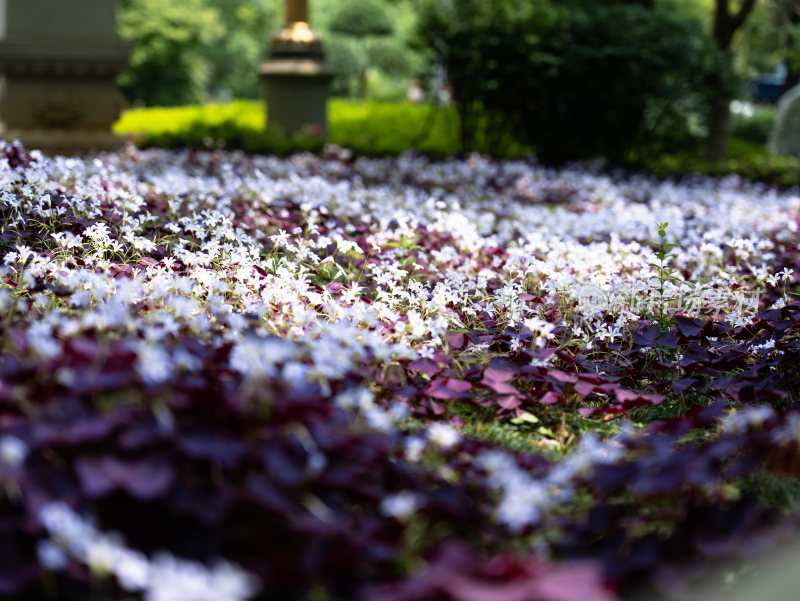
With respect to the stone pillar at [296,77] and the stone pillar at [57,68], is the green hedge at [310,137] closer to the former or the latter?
the stone pillar at [296,77]

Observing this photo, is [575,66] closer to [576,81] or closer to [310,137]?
[576,81]

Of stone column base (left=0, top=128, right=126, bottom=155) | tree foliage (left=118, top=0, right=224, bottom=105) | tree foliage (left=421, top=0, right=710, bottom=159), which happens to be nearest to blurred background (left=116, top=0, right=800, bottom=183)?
tree foliage (left=421, top=0, right=710, bottom=159)

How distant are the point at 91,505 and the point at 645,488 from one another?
3.63 feet

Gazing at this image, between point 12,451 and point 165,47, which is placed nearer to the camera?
point 12,451

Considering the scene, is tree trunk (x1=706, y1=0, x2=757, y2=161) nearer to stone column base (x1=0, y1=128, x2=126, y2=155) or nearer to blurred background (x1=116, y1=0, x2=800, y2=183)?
blurred background (x1=116, y1=0, x2=800, y2=183)

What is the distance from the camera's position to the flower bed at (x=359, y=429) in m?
1.47

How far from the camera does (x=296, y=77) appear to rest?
11.2 meters

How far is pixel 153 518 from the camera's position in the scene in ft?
5.17

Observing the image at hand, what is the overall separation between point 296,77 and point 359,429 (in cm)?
1012

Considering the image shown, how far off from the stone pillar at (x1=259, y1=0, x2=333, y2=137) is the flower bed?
774 centimetres

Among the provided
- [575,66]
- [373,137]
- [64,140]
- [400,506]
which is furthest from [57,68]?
[400,506]

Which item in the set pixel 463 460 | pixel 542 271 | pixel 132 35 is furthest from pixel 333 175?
pixel 132 35

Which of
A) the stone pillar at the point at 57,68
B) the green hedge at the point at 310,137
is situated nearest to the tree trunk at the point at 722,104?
the green hedge at the point at 310,137

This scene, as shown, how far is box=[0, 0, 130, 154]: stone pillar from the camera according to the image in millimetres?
7535
